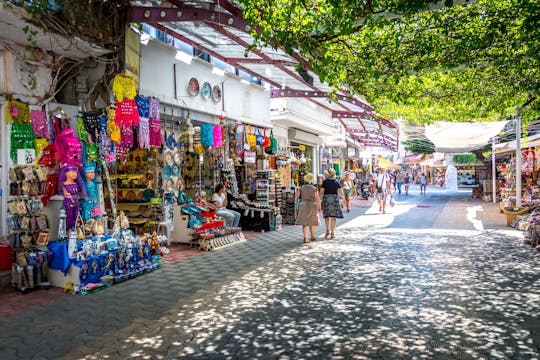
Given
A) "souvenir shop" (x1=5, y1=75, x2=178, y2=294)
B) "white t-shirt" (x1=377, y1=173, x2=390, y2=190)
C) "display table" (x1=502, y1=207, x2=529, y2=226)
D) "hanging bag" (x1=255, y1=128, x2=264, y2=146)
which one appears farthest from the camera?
"white t-shirt" (x1=377, y1=173, x2=390, y2=190)

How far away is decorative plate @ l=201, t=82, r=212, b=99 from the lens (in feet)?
37.1

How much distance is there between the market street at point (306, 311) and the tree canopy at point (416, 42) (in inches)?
135

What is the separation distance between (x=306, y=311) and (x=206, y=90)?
786 cm

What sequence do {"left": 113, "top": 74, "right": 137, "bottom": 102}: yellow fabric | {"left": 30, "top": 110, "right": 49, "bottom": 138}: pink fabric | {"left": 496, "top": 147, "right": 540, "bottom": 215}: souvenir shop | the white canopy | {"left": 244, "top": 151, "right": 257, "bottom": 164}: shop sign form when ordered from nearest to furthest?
{"left": 30, "top": 110, "right": 49, "bottom": 138}: pink fabric, {"left": 113, "top": 74, "right": 137, "bottom": 102}: yellow fabric, {"left": 244, "top": 151, "right": 257, "bottom": 164}: shop sign, {"left": 496, "top": 147, "right": 540, "bottom": 215}: souvenir shop, the white canopy

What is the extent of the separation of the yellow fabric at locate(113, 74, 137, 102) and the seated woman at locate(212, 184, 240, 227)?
3733mm

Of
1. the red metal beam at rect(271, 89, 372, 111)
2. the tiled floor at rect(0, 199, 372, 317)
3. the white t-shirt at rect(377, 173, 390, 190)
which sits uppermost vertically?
the red metal beam at rect(271, 89, 372, 111)

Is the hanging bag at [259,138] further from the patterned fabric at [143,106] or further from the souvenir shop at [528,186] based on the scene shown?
the souvenir shop at [528,186]

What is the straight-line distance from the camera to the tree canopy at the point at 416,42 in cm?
605

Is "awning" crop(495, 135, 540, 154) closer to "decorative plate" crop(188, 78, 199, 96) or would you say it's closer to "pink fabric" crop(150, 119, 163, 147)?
"decorative plate" crop(188, 78, 199, 96)

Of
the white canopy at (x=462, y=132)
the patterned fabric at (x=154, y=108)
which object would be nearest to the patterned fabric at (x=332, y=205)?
the patterned fabric at (x=154, y=108)

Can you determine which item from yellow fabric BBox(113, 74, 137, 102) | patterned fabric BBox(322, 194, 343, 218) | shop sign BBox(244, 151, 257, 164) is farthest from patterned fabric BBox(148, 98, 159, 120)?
patterned fabric BBox(322, 194, 343, 218)

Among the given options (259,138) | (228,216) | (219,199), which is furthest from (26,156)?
(259,138)

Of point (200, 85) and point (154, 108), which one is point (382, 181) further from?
point (154, 108)

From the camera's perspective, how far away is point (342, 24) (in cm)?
581
